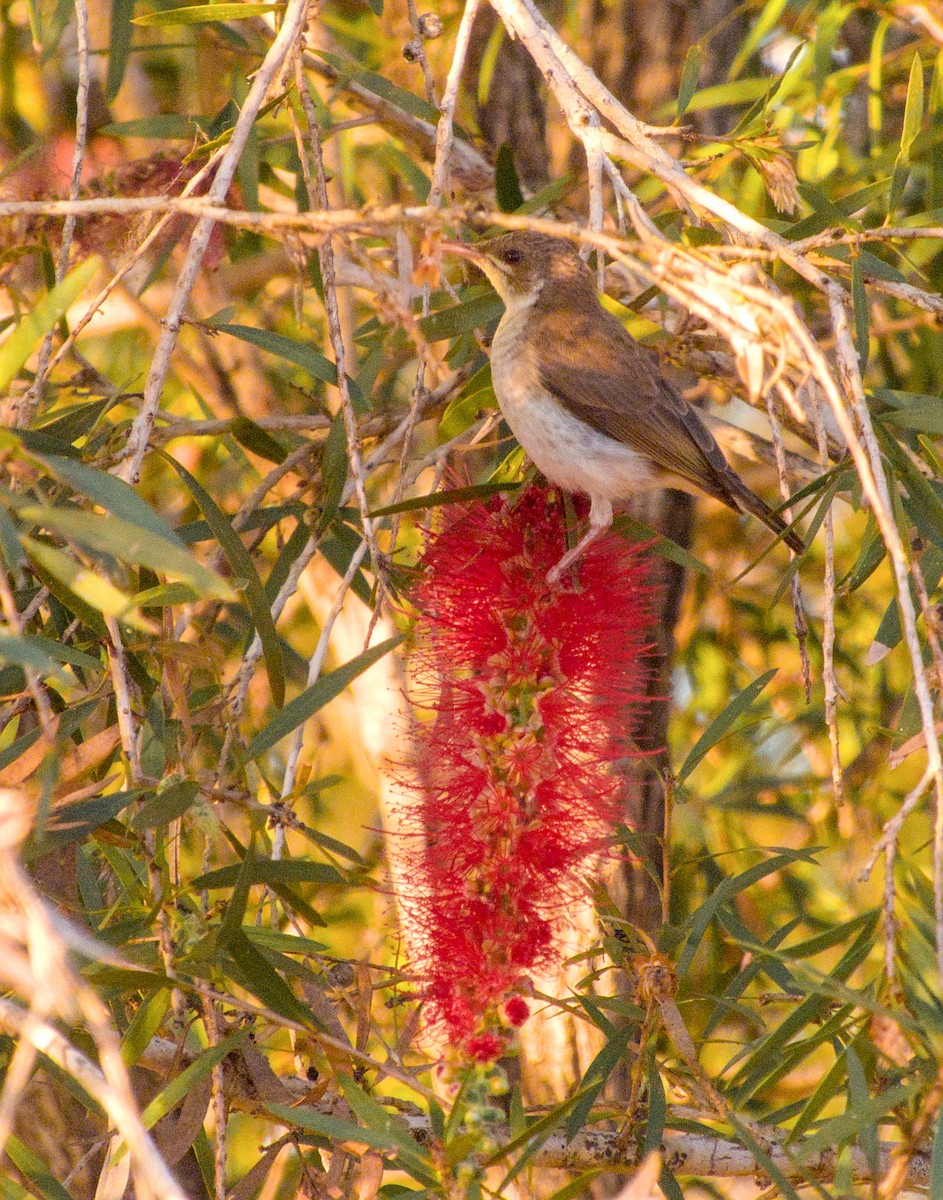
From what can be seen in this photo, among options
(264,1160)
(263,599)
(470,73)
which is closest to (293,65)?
(263,599)

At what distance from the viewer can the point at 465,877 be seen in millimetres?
2000

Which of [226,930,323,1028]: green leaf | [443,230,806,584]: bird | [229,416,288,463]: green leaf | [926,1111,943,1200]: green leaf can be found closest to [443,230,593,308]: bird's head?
[443,230,806,584]: bird

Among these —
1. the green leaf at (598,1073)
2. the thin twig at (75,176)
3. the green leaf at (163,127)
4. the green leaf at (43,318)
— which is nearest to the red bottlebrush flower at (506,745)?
the green leaf at (598,1073)

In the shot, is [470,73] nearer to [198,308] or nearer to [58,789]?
[198,308]

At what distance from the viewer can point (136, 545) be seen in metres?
1.36

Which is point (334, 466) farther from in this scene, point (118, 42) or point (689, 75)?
point (118, 42)

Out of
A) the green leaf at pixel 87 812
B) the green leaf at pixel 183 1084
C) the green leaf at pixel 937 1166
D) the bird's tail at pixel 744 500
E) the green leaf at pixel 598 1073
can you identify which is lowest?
the green leaf at pixel 598 1073

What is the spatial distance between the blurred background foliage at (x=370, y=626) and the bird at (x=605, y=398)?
0.10 m

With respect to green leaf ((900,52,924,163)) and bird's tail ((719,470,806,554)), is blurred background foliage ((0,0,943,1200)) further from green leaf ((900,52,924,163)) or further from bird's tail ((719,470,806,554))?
bird's tail ((719,470,806,554))

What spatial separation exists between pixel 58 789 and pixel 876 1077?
1199mm

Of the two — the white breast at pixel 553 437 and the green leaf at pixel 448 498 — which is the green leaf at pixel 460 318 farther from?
the green leaf at pixel 448 498

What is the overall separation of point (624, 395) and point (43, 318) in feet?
4.62

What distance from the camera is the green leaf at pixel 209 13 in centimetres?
212

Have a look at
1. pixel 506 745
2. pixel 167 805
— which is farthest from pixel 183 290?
pixel 506 745
